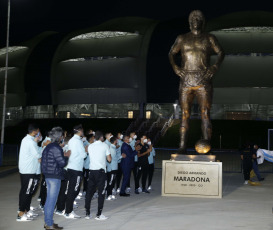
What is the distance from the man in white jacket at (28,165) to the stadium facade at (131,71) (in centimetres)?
4136

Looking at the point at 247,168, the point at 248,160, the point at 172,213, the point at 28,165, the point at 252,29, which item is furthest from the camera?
Result: the point at 252,29

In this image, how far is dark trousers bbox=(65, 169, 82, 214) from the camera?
9609mm

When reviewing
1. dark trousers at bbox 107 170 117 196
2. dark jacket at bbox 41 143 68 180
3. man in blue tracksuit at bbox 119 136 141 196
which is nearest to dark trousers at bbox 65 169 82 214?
dark jacket at bbox 41 143 68 180

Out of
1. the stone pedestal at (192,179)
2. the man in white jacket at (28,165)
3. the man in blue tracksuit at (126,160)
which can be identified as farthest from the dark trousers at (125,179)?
the man in white jacket at (28,165)

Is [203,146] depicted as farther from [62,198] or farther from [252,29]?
[252,29]

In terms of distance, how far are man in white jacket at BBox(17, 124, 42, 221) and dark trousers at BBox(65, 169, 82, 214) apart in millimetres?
783

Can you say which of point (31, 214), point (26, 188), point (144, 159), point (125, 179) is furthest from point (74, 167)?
point (144, 159)

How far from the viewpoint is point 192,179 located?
43.7ft

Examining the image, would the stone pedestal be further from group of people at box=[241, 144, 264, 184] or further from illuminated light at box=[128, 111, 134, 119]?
illuminated light at box=[128, 111, 134, 119]

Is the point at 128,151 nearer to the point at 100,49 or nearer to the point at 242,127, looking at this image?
the point at 242,127

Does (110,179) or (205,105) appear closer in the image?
(110,179)

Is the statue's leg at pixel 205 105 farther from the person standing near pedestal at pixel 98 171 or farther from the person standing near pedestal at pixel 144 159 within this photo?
the person standing near pedestal at pixel 98 171

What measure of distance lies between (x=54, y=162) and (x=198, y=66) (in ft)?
23.6

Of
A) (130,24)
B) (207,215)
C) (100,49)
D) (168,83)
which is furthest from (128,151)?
(130,24)
